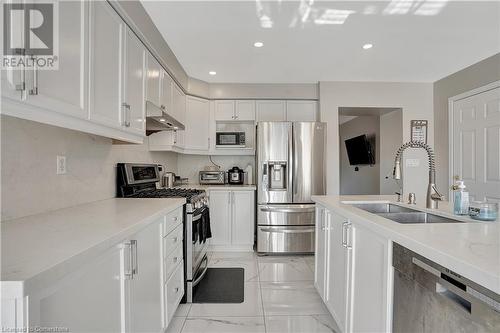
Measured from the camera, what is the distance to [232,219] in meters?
3.60

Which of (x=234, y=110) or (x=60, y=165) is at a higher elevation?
(x=234, y=110)

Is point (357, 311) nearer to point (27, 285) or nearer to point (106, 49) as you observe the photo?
point (27, 285)

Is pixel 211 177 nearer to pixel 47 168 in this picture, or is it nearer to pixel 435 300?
pixel 47 168

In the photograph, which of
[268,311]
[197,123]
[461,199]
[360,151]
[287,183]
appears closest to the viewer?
[461,199]

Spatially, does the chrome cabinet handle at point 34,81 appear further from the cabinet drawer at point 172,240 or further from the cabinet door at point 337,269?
the cabinet door at point 337,269

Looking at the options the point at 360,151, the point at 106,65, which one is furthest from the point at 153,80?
the point at 360,151

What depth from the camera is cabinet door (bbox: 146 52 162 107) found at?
7.34 ft

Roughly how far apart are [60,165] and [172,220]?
783 mm

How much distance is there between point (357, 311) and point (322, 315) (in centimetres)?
78

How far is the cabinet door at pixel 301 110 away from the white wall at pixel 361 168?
1775 mm

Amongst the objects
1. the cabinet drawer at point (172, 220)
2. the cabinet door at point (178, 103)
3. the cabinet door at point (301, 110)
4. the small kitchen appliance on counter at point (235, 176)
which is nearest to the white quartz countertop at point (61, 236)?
the cabinet drawer at point (172, 220)

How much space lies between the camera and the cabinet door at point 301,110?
4.03 metres

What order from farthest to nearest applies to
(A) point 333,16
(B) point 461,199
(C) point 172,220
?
(A) point 333,16 < (C) point 172,220 < (B) point 461,199

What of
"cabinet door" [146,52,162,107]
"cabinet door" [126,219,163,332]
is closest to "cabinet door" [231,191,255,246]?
"cabinet door" [146,52,162,107]
